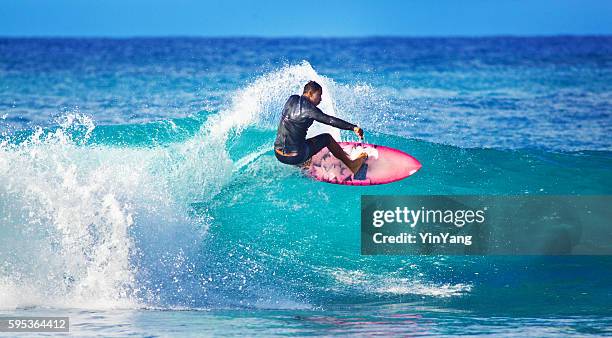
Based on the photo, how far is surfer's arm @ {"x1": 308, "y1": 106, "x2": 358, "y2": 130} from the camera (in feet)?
29.2

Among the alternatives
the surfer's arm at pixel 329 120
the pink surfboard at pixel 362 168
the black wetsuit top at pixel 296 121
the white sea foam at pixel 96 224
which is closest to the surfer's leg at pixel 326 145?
the black wetsuit top at pixel 296 121

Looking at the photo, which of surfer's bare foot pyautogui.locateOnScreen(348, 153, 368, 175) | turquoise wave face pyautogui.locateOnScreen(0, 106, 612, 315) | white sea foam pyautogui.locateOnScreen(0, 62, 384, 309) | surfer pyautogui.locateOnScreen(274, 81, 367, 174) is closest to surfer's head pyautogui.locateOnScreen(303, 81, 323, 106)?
surfer pyautogui.locateOnScreen(274, 81, 367, 174)

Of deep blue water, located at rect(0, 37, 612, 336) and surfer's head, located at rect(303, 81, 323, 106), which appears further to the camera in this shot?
surfer's head, located at rect(303, 81, 323, 106)

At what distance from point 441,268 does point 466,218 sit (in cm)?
113

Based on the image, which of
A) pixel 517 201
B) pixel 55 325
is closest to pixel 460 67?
pixel 517 201

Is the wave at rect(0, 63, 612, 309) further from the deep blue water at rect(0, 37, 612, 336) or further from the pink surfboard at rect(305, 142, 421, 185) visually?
the pink surfboard at rect(305, 142, 421, 185)

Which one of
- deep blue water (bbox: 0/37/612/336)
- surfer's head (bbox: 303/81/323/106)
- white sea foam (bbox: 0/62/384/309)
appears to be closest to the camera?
deep blue water (bbox: 0/37/612/336)

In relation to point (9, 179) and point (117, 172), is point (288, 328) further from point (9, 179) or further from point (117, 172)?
point (9, 179)

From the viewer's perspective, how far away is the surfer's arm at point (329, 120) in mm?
8898

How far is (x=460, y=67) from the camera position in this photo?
31.1 meters

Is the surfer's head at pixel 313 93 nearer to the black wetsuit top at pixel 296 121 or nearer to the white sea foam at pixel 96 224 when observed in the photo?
the black wetsuit top at pixel 296 121

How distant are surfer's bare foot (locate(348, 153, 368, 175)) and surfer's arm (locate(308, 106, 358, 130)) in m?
1.11

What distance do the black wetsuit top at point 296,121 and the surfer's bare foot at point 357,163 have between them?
829mm

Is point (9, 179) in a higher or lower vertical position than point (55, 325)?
higher
